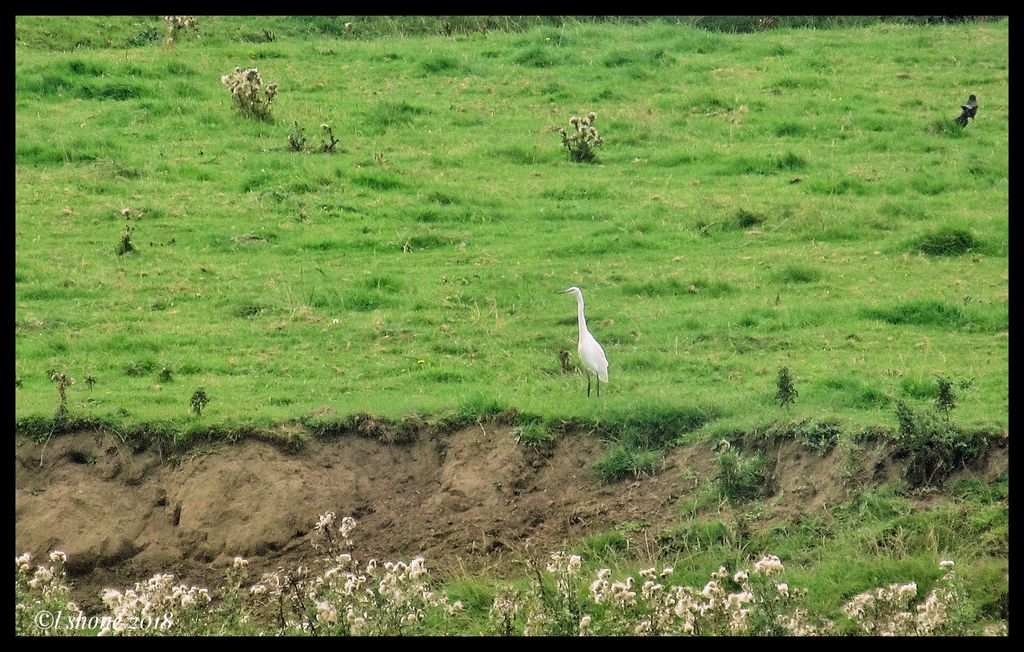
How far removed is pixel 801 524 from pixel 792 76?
13361 millimetres

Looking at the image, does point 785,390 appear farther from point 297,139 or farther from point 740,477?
point 297,139

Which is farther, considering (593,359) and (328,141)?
(328,141)

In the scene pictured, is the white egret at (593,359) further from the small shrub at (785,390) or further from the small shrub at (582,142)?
the small shrub at (582,142)

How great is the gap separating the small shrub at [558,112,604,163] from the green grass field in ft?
0.90

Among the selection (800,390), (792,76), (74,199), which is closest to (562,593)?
(800,390)

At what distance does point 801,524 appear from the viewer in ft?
37.6

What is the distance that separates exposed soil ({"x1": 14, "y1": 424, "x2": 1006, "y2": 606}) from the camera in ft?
38.7

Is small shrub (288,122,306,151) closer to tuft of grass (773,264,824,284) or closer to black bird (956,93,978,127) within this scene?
tuft of grass (773,264,824,284)

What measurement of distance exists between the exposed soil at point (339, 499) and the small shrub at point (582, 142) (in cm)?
835

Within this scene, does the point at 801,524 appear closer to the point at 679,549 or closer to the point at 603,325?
the point at 679,549

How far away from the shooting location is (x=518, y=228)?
17.9 meters

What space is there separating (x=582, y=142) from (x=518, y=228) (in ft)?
9.74

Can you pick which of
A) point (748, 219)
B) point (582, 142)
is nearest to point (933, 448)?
point (748, 219)

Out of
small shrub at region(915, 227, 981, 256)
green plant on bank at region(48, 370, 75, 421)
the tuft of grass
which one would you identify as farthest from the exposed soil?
small shrub at region(915, 227, 981, 256)
